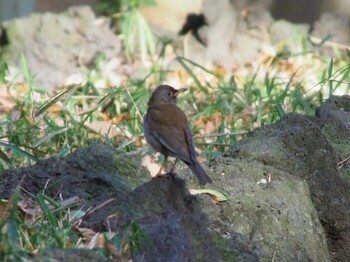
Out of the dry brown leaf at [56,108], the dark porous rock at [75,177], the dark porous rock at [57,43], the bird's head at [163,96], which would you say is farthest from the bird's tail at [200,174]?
the dark porous rock at [57,43]

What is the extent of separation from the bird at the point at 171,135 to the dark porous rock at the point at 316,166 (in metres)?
0.41

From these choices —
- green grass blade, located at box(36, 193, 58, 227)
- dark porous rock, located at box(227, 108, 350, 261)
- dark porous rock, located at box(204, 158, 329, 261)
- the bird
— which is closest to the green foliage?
green grass blade, located at box(36, 193, 58, 227)

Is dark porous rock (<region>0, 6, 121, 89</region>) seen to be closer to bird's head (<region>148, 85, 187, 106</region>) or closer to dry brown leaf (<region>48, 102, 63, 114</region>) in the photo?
dry brown leaf (<region>48, 102, 63, 114</region>)

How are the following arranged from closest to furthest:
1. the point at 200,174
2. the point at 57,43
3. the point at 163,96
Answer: the point at 200,174 → the point at 163,96 → the point at 57,43

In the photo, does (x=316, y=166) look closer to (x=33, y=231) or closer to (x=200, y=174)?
(x=200, y=174)

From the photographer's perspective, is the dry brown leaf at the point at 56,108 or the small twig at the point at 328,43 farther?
the small twig at the point at 328,43

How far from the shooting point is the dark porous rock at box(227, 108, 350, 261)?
4703mm

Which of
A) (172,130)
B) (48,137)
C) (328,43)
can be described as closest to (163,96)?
(172,130)

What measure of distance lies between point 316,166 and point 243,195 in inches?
19.3

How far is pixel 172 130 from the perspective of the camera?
14.5 ft

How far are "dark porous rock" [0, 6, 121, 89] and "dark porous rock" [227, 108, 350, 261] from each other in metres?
3.93

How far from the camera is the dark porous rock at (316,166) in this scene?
4703 millimetres

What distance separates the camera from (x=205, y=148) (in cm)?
605

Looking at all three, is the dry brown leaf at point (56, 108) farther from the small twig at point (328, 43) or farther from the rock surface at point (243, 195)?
the small twig at point (328, 43)
